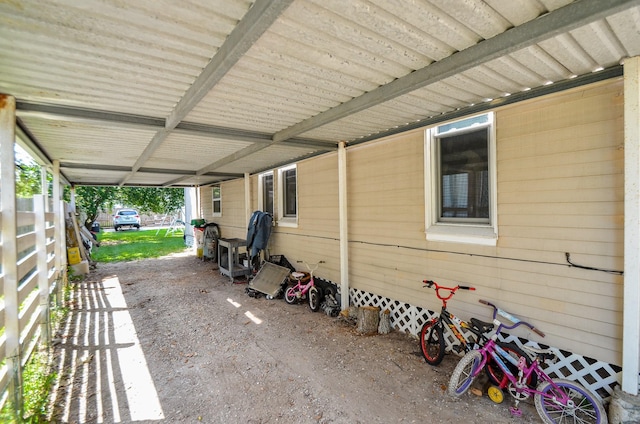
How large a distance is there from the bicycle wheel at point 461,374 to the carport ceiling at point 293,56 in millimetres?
2540

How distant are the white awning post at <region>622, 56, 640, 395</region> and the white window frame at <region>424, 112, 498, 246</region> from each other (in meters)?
1.04

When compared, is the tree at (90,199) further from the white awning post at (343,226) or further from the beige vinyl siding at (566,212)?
the beige vinyl siding at (566,212)

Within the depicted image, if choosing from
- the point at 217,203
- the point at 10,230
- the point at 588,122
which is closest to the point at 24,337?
the point at 10,230

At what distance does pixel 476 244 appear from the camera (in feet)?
11.2

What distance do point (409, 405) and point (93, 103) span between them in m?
4.24

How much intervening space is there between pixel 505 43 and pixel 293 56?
1404 millimetres

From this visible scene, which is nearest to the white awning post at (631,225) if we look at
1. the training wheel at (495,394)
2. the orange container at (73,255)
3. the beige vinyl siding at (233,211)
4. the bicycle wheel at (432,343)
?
the training wheel at (495,394)

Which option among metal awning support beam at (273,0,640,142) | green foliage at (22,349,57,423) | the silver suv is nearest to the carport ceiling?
metal awning support beam at (273,0,640,142)

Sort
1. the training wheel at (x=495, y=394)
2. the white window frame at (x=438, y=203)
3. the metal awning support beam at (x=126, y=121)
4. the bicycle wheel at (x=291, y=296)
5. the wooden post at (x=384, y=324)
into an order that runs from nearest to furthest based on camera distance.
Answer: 1. the training wheel at (x=495, y=394)
2. the metal awning support beam at (x=126, y=121)
3. the white window frame at (x=438, y=203)
4. the wooden post at (x=384, y=324)
5. the bicycle wheel at (x=291, y=296)

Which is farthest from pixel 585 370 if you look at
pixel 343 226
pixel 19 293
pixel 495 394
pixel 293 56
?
pixel 19 293

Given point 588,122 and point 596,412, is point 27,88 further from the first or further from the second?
point 596,412

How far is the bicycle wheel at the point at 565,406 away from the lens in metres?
2.42

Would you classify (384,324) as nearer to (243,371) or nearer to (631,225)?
(243,371)

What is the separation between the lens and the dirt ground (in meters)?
2.67
